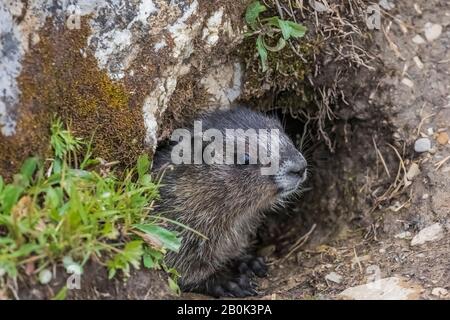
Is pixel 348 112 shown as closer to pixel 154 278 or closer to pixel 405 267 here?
pixel 405 267

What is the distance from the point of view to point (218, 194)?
5.22 metres

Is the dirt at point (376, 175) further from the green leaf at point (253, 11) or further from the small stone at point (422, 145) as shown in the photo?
the green leaf at point (253, 11)

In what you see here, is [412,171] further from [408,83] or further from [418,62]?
[418,62]

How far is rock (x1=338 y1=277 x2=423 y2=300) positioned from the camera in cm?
418

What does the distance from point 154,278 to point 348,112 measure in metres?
2.62

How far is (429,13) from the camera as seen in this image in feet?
18.9

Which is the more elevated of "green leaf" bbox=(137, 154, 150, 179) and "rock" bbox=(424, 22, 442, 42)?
"rock" bbox=(424, 22, 442, 42)

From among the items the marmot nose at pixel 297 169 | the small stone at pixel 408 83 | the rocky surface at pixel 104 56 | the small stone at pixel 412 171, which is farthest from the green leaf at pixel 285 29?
the small stone at pixel 412 171

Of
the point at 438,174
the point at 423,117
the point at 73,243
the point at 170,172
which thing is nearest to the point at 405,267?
the point at 438,174

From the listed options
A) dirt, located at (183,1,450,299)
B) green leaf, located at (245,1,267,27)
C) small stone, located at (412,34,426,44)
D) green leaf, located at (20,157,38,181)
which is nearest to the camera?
green leaf, located at (20,157,38,181)

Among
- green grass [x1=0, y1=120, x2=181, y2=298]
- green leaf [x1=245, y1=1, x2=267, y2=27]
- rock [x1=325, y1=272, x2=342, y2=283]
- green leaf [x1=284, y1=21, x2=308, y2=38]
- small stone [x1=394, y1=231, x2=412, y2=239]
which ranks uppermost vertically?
green leaf [x1=245, y1=1, x2=267, y2=27]

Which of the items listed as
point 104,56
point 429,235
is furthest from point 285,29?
point 429,235

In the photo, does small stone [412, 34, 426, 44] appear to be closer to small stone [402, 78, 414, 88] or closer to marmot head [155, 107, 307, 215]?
small stone [402, 78, 414, 88]

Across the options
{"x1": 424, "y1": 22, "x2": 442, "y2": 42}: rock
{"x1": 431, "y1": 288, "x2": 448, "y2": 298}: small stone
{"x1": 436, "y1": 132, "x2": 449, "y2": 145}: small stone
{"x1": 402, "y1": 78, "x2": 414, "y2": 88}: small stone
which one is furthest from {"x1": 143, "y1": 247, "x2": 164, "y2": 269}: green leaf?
{"x1": 424, "y1": 22, "x2": 442, "y2": 42}: rock
